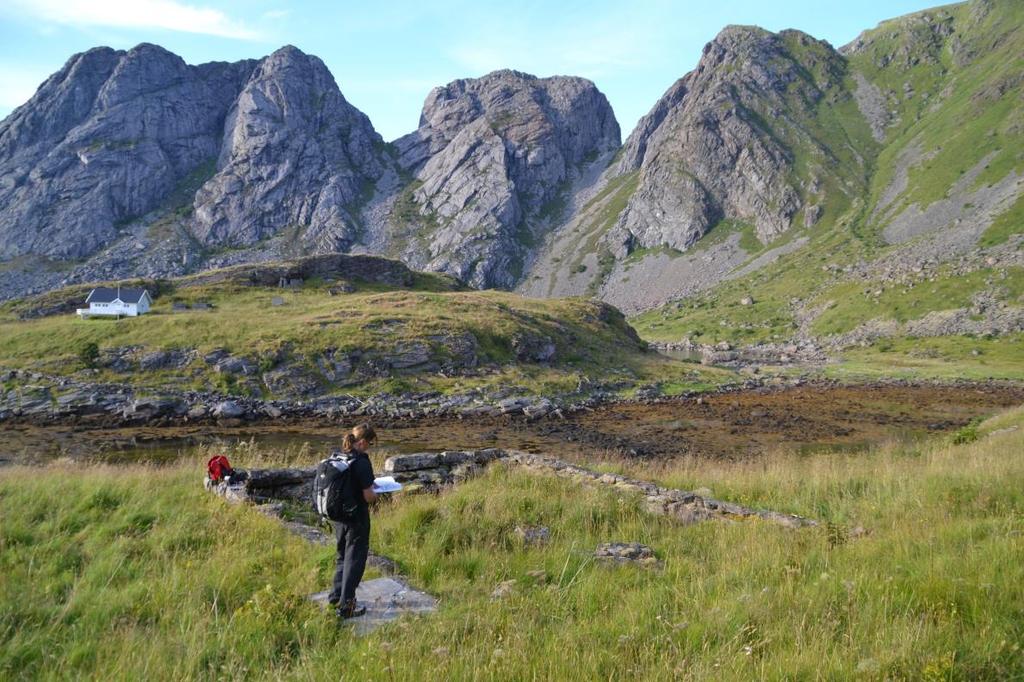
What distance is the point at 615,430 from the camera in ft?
124

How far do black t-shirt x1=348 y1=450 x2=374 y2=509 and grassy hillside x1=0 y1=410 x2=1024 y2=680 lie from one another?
1.29m

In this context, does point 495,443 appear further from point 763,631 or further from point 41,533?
point 763,631

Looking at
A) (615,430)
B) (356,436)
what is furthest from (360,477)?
(615,430)

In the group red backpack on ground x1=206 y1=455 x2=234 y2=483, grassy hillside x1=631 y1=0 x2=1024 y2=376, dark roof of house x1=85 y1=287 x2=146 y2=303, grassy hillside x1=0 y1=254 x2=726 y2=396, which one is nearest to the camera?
red backpack on ground x1=206 y1=455 x2=234 y2=483

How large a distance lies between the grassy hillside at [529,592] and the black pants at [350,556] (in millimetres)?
446

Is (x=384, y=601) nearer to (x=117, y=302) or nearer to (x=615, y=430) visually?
(x=615, y=430)

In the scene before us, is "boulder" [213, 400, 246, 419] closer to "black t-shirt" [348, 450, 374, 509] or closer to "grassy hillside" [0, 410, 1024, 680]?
"grassy hillside" [0, 410, 1024, 680]

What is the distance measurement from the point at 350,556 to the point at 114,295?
2836 inches

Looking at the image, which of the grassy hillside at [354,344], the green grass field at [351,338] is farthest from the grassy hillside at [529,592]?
the green grass field at [351,338]

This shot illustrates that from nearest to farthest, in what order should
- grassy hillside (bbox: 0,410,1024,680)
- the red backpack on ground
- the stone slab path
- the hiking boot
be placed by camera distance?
grassy hillside (bbox: 0,410,1024,680) < the stone slab path < the hiking boot < the red backpack on ground

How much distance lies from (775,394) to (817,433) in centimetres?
1601

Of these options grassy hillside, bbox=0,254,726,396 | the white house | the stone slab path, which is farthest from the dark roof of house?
the stone slab path

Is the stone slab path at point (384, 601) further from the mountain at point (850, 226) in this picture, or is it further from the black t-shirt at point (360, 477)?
the mountain at point (850, 226)

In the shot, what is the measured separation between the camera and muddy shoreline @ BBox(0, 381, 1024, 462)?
31.3 meters
